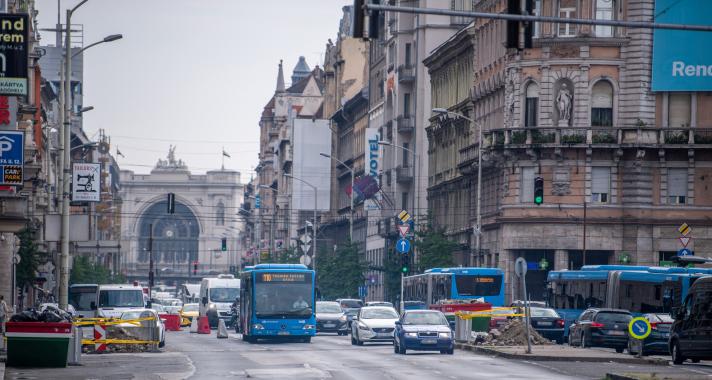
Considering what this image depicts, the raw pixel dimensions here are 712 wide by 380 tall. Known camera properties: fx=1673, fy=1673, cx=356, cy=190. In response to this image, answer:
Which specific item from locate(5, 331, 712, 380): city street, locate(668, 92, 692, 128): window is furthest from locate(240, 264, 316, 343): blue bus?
locate(668, 92, 692, 128): window

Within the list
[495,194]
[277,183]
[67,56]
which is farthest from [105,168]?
[67,56]

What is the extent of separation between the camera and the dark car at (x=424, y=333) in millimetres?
49469

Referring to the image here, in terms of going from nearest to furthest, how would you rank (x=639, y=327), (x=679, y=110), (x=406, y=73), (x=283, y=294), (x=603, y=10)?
1. (x=639, y=327)
2. (x=283, y=294)
3. (x=603, y=10)
4. (x=679, y=110)
5. (x=406, y=73)

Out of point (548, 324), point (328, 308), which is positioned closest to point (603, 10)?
point (328, 308)

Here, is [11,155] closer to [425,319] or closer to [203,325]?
[425,319]

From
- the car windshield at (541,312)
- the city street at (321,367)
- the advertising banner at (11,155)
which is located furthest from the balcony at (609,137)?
the advertising banner at (11,155)

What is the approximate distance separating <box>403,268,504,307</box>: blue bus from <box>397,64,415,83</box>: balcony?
133 ft

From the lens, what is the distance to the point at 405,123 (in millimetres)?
110938

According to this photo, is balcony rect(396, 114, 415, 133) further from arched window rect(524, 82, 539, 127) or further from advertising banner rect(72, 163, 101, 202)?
advertising banner rect(72, 163, 101, 202)

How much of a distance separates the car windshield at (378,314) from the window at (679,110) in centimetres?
2413

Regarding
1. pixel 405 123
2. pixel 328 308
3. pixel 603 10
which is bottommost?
pixel 328 308

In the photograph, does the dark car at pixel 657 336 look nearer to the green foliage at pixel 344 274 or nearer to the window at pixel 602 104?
the window at pixel 602 104

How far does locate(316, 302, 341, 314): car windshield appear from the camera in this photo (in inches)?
2913

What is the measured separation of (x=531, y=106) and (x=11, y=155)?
46.1m
